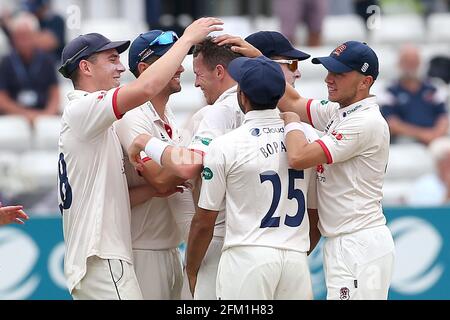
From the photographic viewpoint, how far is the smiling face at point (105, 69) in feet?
22.4

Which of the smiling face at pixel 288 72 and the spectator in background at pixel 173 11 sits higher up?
the smiling face at pixel 288 72

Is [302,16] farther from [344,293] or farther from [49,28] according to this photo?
[344,293]

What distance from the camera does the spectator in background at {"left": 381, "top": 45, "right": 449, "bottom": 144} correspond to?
38.6 ft

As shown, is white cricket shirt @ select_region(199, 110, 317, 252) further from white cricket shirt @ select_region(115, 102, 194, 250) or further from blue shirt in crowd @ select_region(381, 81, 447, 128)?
blue shirt in crowd @ select_region(381, 81, 447, 128)

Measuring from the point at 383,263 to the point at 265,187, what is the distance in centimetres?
89

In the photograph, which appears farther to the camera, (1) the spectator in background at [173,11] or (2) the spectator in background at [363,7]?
(2) the spectator in background at [363,7]

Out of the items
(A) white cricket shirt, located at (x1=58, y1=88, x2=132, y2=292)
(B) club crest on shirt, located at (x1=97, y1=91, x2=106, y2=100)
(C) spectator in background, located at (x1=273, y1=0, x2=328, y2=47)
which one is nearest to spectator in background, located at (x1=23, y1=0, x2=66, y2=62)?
(C) spectator in background, located at (x1=273, y1=0, x2=328, y2=47)

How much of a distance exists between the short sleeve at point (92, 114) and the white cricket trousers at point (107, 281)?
70 centimetres

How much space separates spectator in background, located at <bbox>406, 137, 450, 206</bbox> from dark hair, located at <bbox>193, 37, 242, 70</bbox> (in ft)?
15.5

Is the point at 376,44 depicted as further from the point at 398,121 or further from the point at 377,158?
the point at 377,158

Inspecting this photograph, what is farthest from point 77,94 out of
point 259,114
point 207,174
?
point 259,114

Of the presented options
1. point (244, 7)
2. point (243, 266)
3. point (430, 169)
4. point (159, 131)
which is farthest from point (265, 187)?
point (244, 7)

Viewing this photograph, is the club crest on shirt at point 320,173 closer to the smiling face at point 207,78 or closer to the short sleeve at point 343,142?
the short sleeve at point 343,142

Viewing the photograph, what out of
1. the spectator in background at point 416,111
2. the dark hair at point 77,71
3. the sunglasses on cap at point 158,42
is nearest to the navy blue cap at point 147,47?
the sunglasses on cap at point 158,42
